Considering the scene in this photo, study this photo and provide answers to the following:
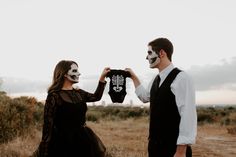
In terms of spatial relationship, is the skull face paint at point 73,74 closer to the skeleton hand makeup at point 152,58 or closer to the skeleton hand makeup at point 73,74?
the skeleton hand makeup at point 73,74

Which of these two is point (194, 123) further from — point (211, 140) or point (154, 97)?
point (211, 140)

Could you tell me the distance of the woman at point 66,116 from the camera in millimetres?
6477

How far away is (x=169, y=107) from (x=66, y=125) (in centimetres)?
203

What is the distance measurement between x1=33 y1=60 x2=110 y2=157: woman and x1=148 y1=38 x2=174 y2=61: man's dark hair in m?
1.19

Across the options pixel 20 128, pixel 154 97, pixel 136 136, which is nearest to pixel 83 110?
pixel 154 97

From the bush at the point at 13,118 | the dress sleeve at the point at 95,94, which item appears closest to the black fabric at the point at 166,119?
the dress sleeve at the point at 95,94

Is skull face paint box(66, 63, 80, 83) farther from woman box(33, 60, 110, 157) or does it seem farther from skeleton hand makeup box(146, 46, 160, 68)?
skeleton hand makeup box(146, 46, 160, 68)

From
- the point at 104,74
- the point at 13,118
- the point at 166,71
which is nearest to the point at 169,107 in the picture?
the point at 166,71

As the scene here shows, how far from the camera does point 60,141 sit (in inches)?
261

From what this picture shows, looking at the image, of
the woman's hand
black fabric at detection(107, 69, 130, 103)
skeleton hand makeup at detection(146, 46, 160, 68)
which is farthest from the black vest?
the woman's hand

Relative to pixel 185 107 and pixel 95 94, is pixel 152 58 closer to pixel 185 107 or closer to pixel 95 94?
pixel 185 107

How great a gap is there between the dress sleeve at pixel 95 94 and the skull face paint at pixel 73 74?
330 millimetres

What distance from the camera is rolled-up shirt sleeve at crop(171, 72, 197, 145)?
4.84 metres

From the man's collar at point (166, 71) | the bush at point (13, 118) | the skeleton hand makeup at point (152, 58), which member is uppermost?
the skeleton hand makeup at point (152, 58)
